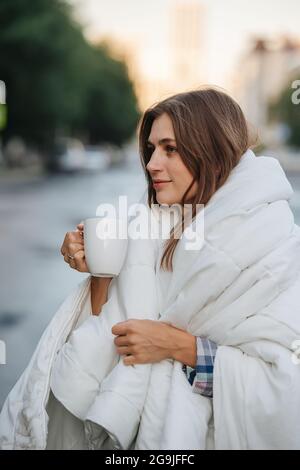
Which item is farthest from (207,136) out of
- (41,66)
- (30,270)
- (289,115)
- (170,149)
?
(289,115)

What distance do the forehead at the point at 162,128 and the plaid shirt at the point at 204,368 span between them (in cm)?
55

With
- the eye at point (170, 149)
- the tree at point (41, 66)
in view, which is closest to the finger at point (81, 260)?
the eye at point (170, 149)

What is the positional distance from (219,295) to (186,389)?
0.76 feet

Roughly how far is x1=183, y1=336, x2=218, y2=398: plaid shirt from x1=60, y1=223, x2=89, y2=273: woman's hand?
36 centimetres

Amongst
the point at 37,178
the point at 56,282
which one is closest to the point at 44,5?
the point at 37,178

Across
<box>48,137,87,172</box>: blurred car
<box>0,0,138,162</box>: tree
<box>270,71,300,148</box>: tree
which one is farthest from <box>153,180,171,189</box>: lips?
<box>270,71,300,148</box>: tree

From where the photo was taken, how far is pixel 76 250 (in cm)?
189

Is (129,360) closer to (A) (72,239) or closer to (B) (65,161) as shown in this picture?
(A) (72,239)

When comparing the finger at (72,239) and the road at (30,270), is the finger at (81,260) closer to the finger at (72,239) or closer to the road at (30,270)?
the finger at (72,239)

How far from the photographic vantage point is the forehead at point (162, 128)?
191 centimetres

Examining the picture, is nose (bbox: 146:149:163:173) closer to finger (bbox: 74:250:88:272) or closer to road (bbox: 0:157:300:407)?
finger (bbox: 74:250:88:272)

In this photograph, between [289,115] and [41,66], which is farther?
[289,115]

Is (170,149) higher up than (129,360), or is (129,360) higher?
(170,149)

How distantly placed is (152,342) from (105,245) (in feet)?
0.86
